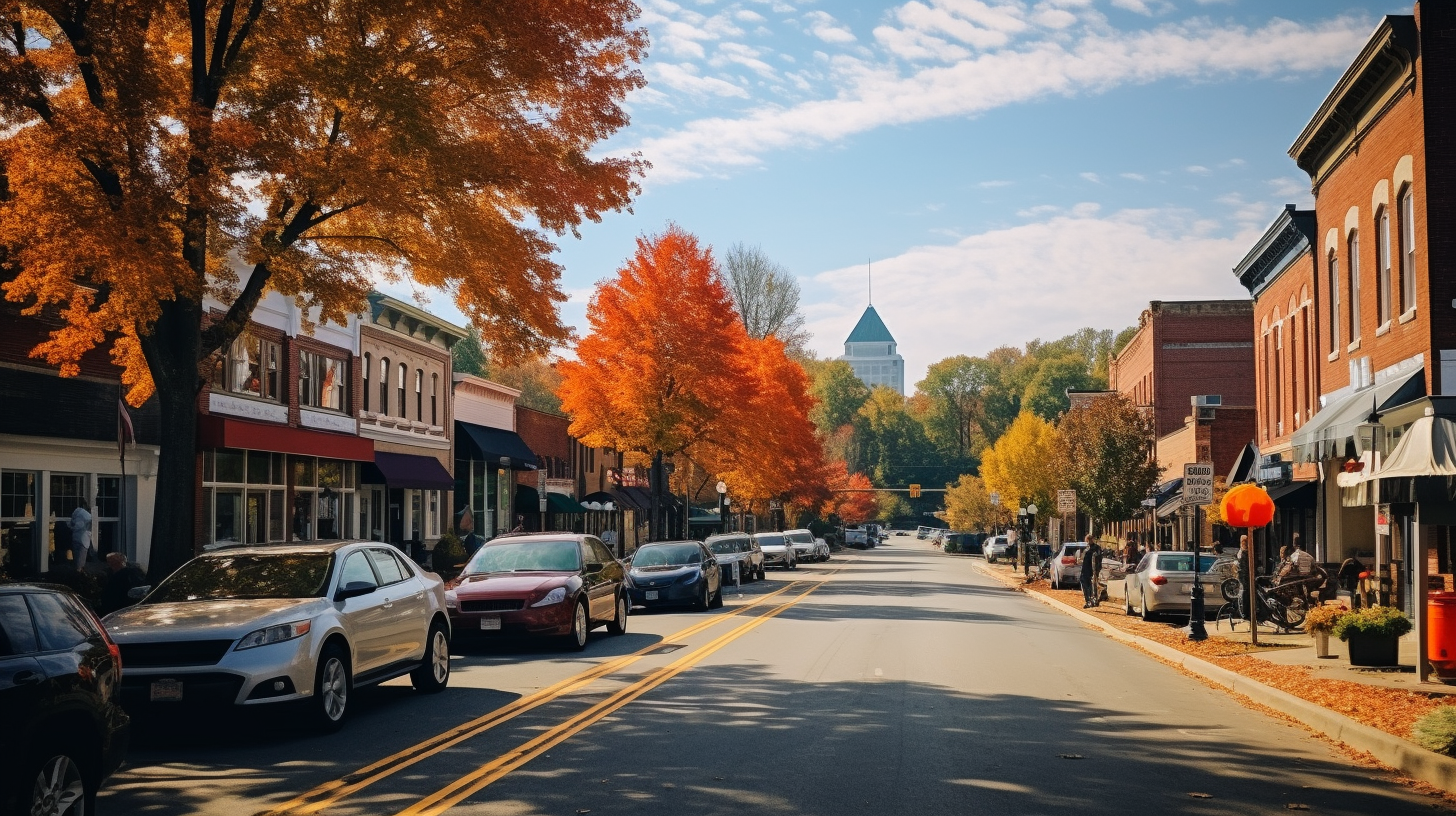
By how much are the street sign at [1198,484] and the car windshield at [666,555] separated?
10.3m

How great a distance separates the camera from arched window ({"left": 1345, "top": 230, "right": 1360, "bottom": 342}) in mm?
26359

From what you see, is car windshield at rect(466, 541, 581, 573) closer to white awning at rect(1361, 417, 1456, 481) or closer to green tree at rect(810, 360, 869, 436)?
white awning at rect(1361, 417, 1456, 481)

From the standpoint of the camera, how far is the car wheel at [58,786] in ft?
23.1

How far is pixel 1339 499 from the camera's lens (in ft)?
96.3

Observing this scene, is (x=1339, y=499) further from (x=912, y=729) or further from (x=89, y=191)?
(x=89, y=191)

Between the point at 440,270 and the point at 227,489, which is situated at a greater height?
the point at 440,270

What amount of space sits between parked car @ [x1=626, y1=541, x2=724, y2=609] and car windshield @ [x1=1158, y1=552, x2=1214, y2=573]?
9.10 meters

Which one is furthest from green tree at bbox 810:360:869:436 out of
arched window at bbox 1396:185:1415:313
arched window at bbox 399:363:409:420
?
arched window at bbox 1396:185:1415:313

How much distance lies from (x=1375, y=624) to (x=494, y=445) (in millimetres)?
36280

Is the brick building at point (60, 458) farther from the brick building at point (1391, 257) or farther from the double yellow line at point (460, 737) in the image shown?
the brick building at point (1391, 257)

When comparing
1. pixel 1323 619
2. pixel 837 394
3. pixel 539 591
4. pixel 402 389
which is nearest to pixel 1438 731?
pixel 1323 619

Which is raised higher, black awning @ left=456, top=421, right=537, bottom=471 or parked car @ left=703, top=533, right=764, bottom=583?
black awning @ left=456, top=421, right=537, bottom=471

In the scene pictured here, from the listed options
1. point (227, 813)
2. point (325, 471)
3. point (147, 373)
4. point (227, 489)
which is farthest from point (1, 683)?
point (325, 471)

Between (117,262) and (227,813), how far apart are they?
9111 mm
